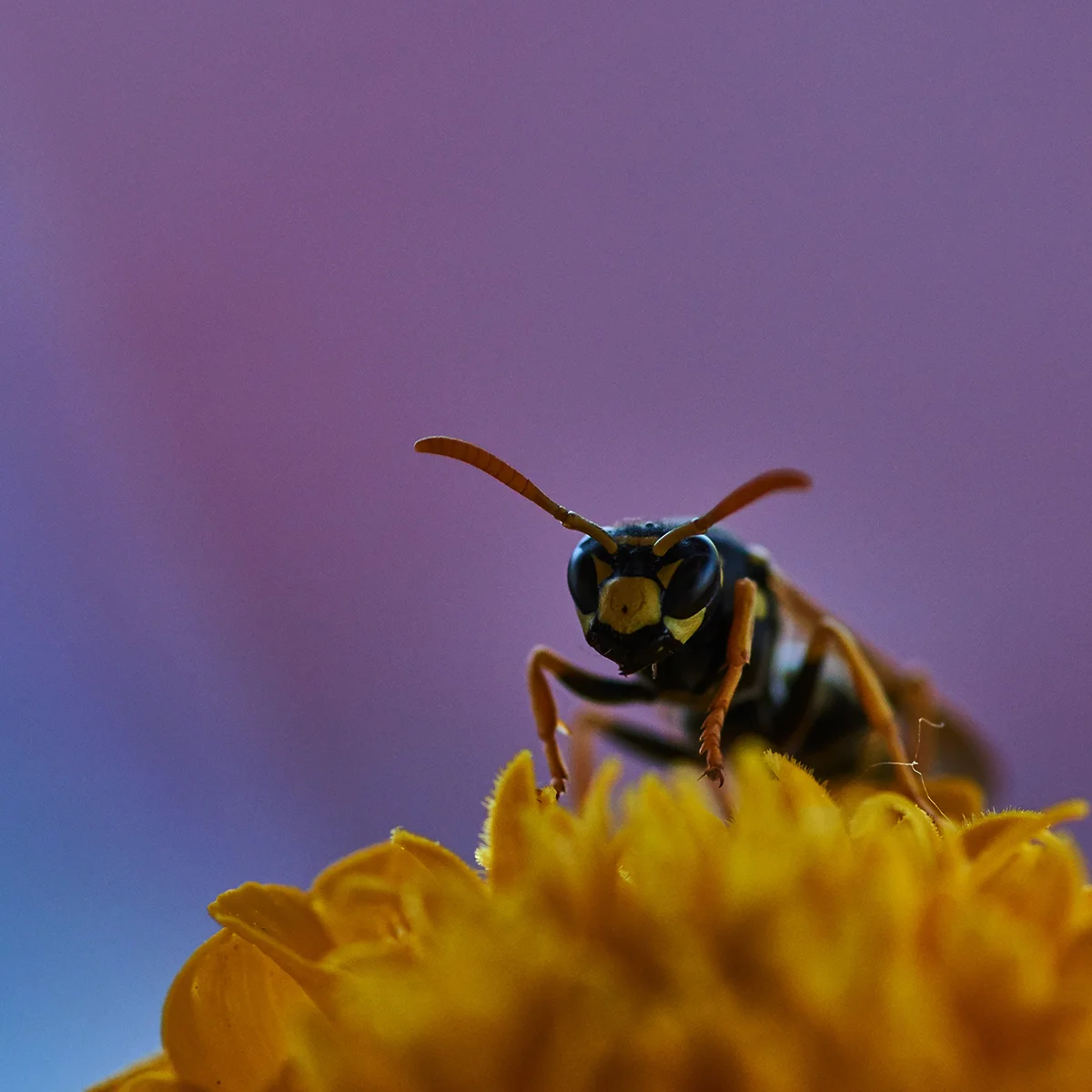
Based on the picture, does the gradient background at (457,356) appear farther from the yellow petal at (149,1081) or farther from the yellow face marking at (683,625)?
the yellow petal at (149,1081)

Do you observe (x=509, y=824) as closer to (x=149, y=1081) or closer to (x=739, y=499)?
(x=149, y=1081)

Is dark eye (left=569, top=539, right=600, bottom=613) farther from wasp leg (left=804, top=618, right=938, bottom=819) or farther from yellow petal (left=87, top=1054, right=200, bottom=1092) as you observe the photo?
yellow petal (left=87, top=1054, right=200, bottom=1092)

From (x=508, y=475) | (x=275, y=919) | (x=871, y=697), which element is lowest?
(x=871, y=697)

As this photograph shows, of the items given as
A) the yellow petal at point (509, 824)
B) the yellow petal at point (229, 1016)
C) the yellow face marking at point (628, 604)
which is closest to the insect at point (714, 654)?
the yellow face marking at point (628, 604)

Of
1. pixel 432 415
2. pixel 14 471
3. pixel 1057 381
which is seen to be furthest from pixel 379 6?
pixel 1057 381

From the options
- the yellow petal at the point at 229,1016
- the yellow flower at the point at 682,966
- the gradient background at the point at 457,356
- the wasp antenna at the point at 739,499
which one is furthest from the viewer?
the gradient background at the point at 457,356

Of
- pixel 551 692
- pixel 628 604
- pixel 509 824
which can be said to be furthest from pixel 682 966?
pixel 551 692
